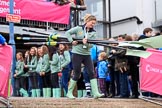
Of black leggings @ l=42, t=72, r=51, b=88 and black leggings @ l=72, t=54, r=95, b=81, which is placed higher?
black leggings @ l=72, t=54, r=95, b=81

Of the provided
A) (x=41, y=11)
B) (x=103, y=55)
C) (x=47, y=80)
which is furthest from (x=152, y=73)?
(x=41, y=11)

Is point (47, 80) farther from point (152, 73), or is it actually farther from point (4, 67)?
point (4, 67)

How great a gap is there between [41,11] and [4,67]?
8.42 m

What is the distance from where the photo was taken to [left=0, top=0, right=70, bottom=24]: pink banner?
16.2 m

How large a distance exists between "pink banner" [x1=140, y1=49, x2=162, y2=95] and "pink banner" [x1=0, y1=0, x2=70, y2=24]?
667 centimetres

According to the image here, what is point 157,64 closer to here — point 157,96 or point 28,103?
point 157,96

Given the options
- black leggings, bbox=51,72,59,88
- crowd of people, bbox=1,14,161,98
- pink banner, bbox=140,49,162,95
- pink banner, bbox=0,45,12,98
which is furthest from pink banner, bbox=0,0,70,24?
pink banner, bbox=0,45,12,98

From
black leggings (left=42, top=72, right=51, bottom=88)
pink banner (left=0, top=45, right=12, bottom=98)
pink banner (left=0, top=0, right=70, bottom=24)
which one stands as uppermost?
pink banner (left=0, top=0, right=70, bottom=24)

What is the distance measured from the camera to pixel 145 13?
21641 mm

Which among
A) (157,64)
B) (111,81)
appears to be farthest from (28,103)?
(111,81)

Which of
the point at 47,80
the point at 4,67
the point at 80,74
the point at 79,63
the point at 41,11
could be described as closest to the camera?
the point at 4,67

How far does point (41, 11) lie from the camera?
54.5 ft

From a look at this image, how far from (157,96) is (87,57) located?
2343 millimetres

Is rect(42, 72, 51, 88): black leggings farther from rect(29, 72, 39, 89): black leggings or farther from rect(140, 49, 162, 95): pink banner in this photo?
rect(140, 49, 162, 95): pink banner
